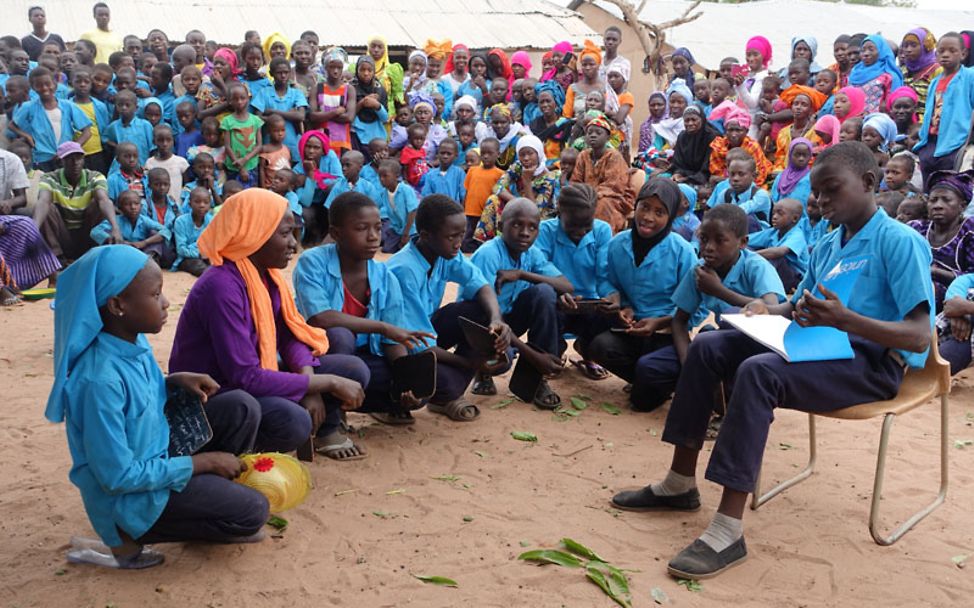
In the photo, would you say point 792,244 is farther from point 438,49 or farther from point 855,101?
point 438,49

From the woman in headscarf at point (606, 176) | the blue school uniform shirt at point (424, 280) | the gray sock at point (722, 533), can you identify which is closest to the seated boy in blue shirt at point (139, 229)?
the woman in headscarf at point (606, 176)

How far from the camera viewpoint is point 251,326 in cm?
347

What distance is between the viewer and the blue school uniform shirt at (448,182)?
410 inches

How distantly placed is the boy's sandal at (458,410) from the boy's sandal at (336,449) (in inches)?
Result: 28.5

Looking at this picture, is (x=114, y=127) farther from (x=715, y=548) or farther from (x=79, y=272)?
(x=715, y=548)

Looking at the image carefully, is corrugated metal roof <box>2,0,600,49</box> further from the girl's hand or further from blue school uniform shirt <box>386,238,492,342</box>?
the girl's hand

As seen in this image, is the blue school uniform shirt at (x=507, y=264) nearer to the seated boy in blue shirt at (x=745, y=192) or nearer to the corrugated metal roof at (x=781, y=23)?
the seated boy in blue shirt at (x=745, y=192)

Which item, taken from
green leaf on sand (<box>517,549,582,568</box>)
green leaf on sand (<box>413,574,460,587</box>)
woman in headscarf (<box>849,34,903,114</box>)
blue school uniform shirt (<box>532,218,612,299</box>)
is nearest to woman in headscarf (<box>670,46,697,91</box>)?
woman in headscarf (<box>849,34,903,114</box>)

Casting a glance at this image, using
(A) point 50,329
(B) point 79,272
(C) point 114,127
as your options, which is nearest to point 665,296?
(B) point 79,272

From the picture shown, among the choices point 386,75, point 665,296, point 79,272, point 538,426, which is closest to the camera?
point 79,272

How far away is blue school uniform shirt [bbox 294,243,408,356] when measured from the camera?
13.9 feet

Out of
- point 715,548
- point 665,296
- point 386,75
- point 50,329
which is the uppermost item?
point 386,75

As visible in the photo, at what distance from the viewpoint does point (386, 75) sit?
11.4 m

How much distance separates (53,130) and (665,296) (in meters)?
7.33
